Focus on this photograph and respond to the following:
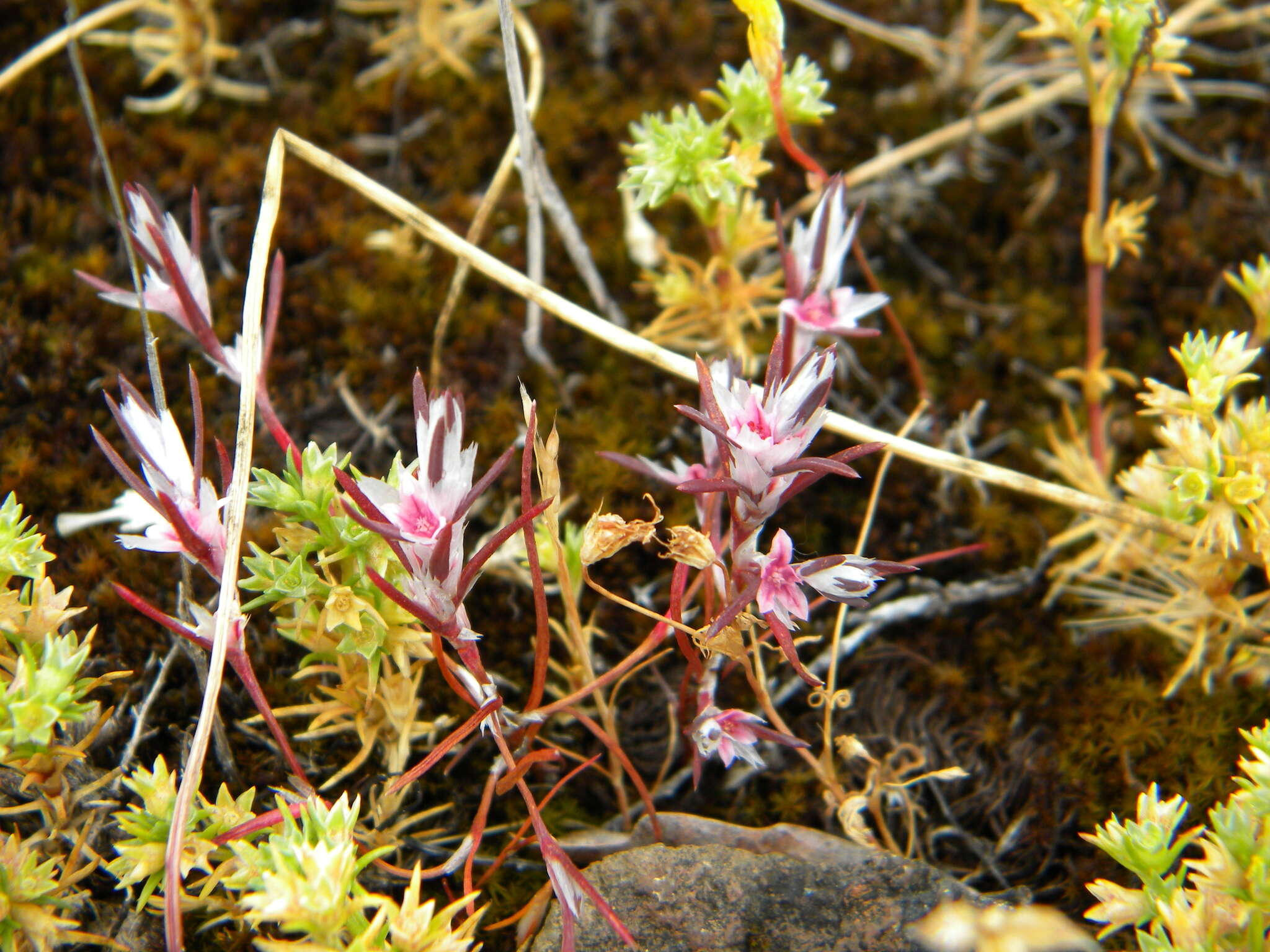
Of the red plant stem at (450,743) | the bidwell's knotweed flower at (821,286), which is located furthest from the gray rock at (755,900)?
the bidwell's knotweed flower at (821,286)

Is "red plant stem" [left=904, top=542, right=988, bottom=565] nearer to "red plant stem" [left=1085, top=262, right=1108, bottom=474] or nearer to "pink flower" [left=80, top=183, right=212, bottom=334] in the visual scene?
"red plant stem" [left=1085, top=262, right=1108, bottom=474]

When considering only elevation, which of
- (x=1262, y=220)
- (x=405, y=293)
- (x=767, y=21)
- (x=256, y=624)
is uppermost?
(x=767, y=21)

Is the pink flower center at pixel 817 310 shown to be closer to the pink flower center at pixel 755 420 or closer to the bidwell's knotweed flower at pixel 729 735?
the pink flower center at pixel 755 420

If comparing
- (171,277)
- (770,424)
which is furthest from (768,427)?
(171,277)

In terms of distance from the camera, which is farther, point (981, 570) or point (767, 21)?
point (981, 570)

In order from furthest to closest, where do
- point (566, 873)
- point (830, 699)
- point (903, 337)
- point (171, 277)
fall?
point (903, 337), point (830, 699), point (171, 277), point (566, 873)

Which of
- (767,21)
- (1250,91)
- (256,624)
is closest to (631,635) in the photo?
(256,624)

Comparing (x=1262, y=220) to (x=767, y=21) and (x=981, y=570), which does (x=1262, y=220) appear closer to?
(x=981, y=570)

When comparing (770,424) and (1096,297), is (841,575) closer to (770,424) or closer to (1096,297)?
(770,424)
